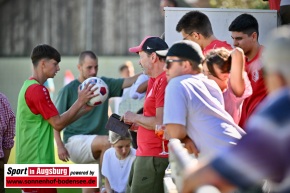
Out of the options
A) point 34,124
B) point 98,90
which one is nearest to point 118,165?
point 98,90

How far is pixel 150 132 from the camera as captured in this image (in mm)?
8664

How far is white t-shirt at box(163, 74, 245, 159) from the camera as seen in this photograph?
21.7 ft

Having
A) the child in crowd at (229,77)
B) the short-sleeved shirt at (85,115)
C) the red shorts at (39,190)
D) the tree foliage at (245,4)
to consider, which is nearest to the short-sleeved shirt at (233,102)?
the child in crowd at (229,77)

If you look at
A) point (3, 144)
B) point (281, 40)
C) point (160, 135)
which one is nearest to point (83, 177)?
point (3, 144)

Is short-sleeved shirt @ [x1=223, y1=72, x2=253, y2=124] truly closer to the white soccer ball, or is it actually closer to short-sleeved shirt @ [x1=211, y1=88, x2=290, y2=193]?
short-sleeved shirt @ [x1=211, y1=88, x2=290, y2=193]

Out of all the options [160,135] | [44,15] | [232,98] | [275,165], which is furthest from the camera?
[44,15]

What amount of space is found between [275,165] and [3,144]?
22.2ft

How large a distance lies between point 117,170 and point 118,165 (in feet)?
0.25

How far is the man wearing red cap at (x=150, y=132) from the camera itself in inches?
338

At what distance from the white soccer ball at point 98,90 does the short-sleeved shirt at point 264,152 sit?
7.61 meters

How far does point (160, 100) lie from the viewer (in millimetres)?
8359

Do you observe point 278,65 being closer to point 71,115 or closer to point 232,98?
point 232,98

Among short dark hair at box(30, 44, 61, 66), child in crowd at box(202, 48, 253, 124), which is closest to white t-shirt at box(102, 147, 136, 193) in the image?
short dark hair at box(30, 44, 61, 66)

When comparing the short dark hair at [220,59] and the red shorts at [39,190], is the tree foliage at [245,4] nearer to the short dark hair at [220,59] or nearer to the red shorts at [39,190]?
the red shorts at [39,190]
